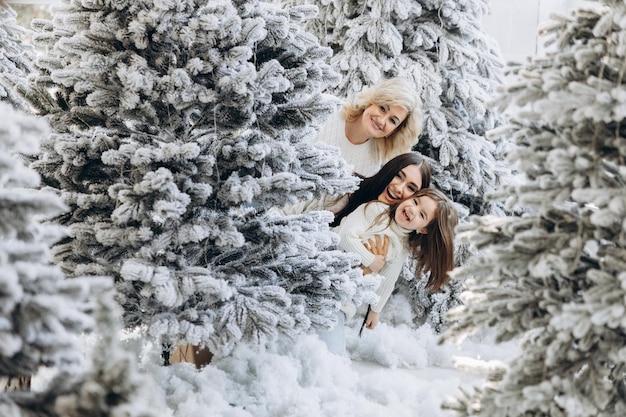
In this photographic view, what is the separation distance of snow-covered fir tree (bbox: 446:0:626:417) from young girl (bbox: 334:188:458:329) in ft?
4.14

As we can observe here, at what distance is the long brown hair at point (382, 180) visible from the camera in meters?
2.75

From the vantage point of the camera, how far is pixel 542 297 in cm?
133

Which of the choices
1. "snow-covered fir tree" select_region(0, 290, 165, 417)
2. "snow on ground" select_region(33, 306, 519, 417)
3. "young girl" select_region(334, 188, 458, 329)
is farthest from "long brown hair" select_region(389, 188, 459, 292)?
"snow-covered fir tree" select_region(0, 290, 165, 417)

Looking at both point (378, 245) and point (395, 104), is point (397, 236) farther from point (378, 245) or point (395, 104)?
point (395, 104)

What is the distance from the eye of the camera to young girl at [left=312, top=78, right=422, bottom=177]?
280cm

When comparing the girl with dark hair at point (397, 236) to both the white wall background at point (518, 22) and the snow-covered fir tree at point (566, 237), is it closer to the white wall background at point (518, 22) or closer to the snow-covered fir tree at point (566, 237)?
the snow-covered fir tree at point (566, 237)

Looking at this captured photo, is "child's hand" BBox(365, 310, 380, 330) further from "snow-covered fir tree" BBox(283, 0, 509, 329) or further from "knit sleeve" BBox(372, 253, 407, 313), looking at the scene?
"snow-covered fir tree" BBox(283, 0, 509, 329)

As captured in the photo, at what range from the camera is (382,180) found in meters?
2.77

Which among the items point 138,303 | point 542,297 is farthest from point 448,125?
point 542,297

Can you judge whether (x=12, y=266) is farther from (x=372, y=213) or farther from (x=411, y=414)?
(x=372, y=213)

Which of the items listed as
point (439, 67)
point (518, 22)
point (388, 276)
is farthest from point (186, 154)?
point (518, 22)

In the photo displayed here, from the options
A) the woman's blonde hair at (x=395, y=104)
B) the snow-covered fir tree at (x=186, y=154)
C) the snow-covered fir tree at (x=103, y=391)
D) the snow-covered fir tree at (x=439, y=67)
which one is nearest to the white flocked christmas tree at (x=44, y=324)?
the snow-covered fir tree at (x=103, y=391)

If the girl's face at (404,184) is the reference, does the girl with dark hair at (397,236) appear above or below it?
below

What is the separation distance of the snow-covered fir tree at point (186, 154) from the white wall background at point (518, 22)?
231 cm
